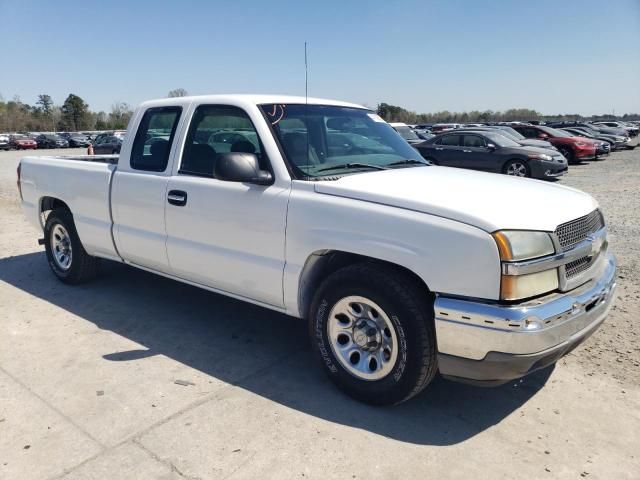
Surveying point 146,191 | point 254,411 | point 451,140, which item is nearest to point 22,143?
point 451,140

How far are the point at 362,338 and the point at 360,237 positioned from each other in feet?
2.13

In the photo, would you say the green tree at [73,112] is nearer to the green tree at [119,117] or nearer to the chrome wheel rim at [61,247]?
the green tree at [119,117]

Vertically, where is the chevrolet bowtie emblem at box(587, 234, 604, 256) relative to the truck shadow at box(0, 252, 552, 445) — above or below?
above

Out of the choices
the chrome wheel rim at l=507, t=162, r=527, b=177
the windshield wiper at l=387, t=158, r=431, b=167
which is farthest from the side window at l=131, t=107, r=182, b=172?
the chrome wheel rim at l=507, t=162, r=527, b=177

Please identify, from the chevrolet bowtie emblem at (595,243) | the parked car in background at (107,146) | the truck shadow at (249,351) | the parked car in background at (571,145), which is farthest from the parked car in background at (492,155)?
the chevrolet bowtie emblem at (595,243)

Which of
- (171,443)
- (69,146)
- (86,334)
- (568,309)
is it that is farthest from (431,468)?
(69,146)

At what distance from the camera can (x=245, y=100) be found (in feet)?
12.8

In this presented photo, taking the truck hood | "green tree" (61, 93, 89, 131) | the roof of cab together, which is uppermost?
"green tree" (61, 93, 89, 131)

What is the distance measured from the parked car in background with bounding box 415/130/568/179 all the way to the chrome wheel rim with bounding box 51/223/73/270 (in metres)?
12.2

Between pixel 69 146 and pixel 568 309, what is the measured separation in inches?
2067

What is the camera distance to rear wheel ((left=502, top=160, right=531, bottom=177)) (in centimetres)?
1475

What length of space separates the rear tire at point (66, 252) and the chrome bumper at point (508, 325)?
4.10 metres

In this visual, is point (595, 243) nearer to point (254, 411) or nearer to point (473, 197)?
point (473, 197)

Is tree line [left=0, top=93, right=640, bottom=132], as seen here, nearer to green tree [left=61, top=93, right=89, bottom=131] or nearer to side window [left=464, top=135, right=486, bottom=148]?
green tree [left=61, top=93, right=89, bottom=131]
